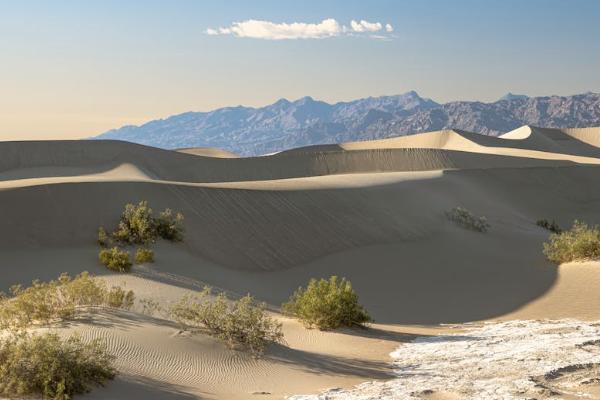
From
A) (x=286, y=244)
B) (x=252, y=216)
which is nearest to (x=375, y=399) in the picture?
(x=286, y=244)

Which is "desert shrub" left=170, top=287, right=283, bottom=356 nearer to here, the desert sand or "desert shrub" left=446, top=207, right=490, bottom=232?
the desert sand

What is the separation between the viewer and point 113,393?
7328 mm

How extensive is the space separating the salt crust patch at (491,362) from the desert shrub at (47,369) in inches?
96.4

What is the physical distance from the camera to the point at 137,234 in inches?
676

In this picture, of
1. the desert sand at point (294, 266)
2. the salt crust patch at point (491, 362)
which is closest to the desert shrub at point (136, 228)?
the desert sand at point (294, 266)

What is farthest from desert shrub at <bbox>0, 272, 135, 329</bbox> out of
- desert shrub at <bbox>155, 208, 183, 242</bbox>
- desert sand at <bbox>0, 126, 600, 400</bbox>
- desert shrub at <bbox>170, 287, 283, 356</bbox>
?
desert shrub at <bbox>155, 208, 183, 242</bbox>

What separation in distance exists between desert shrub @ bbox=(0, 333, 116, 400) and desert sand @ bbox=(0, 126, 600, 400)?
289 mm

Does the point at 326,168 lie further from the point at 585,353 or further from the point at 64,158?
the point at 585,353

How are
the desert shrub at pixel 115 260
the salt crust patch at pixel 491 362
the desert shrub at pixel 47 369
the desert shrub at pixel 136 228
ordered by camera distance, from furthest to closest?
1. the desert shrub at pixel 136 228
2. the desert shrub at pixel 115 260
3. the salt crust patch at pixel 491 362
4. the desert shrub at pixel 47 369

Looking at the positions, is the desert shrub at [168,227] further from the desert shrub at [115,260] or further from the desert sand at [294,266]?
the desert shrub at [115,260]

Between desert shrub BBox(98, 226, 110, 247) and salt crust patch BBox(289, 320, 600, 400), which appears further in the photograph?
desert shrub BBox(98, 226, 110, 247)

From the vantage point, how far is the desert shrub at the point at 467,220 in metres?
25.8

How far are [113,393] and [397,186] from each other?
80.2ft

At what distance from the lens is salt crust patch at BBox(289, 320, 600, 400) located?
7.83 meters
